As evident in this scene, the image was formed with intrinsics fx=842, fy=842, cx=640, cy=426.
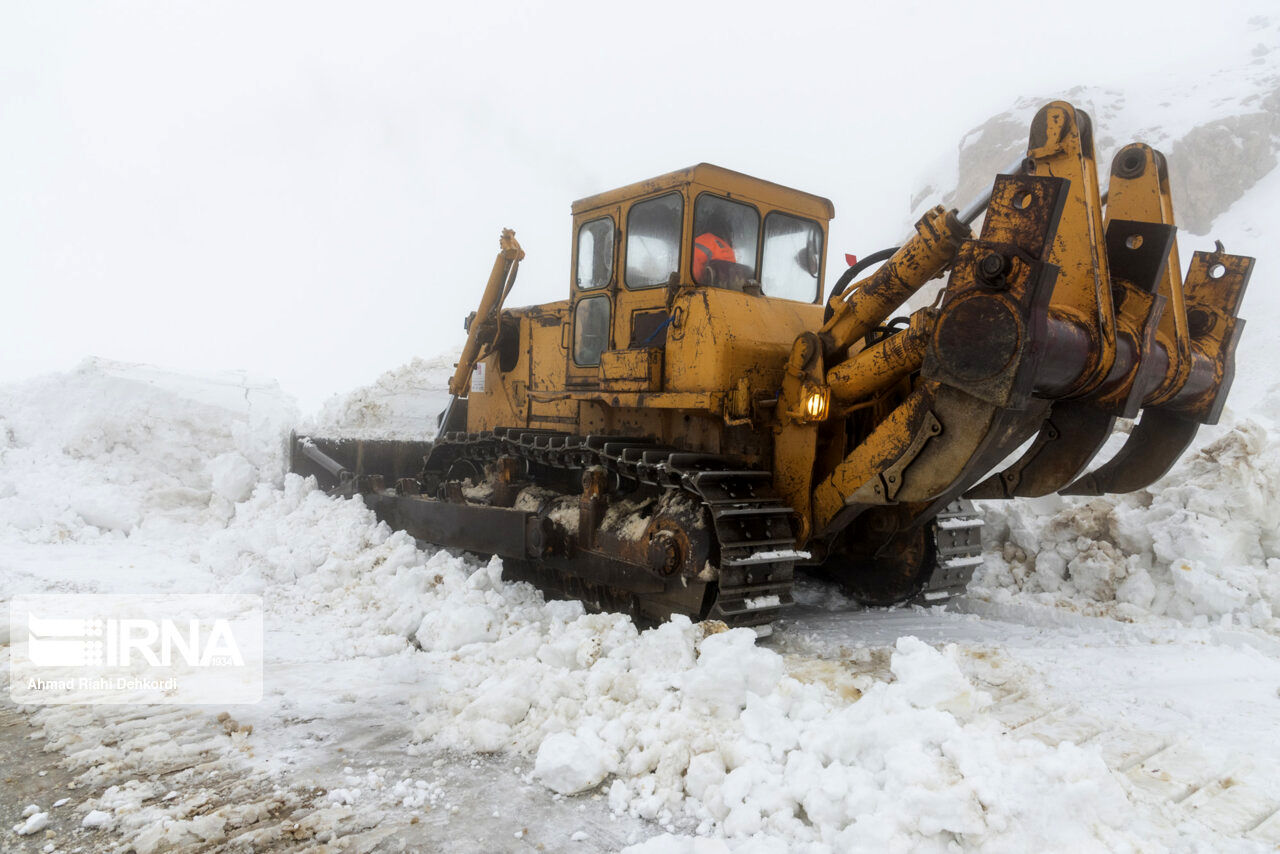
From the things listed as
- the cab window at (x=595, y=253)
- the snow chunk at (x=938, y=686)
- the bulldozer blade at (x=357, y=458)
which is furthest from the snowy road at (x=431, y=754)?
the bulldozer blade at (x=357, y=458)

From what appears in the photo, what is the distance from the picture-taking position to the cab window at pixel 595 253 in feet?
19.7

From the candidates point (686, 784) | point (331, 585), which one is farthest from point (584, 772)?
point (331, 585)

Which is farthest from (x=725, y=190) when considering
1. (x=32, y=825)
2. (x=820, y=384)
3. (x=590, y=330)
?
(x=32, y=825)

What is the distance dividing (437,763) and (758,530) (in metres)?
2.11

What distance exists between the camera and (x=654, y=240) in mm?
5676

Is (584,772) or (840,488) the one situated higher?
(840,488)

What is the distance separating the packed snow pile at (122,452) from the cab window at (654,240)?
5211 millimetres

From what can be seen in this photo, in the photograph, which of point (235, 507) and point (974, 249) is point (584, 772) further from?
point (235, 507)

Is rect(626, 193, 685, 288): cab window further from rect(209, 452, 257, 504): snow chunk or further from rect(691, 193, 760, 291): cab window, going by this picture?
rect(209, 452, 257, 504): snow chunk

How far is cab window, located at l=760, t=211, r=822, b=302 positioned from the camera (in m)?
5.90

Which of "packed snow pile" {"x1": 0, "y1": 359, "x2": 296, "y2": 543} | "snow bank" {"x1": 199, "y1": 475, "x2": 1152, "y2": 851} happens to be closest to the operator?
"snow bank" {"x1": 199, "y1": 475, "x2": 1152, "y2": 851}

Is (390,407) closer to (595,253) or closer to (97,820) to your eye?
(595,253)

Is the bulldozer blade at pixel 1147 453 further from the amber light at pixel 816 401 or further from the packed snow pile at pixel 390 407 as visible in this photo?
the packed snow pile at pixel 390 407

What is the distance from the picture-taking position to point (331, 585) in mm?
6137
